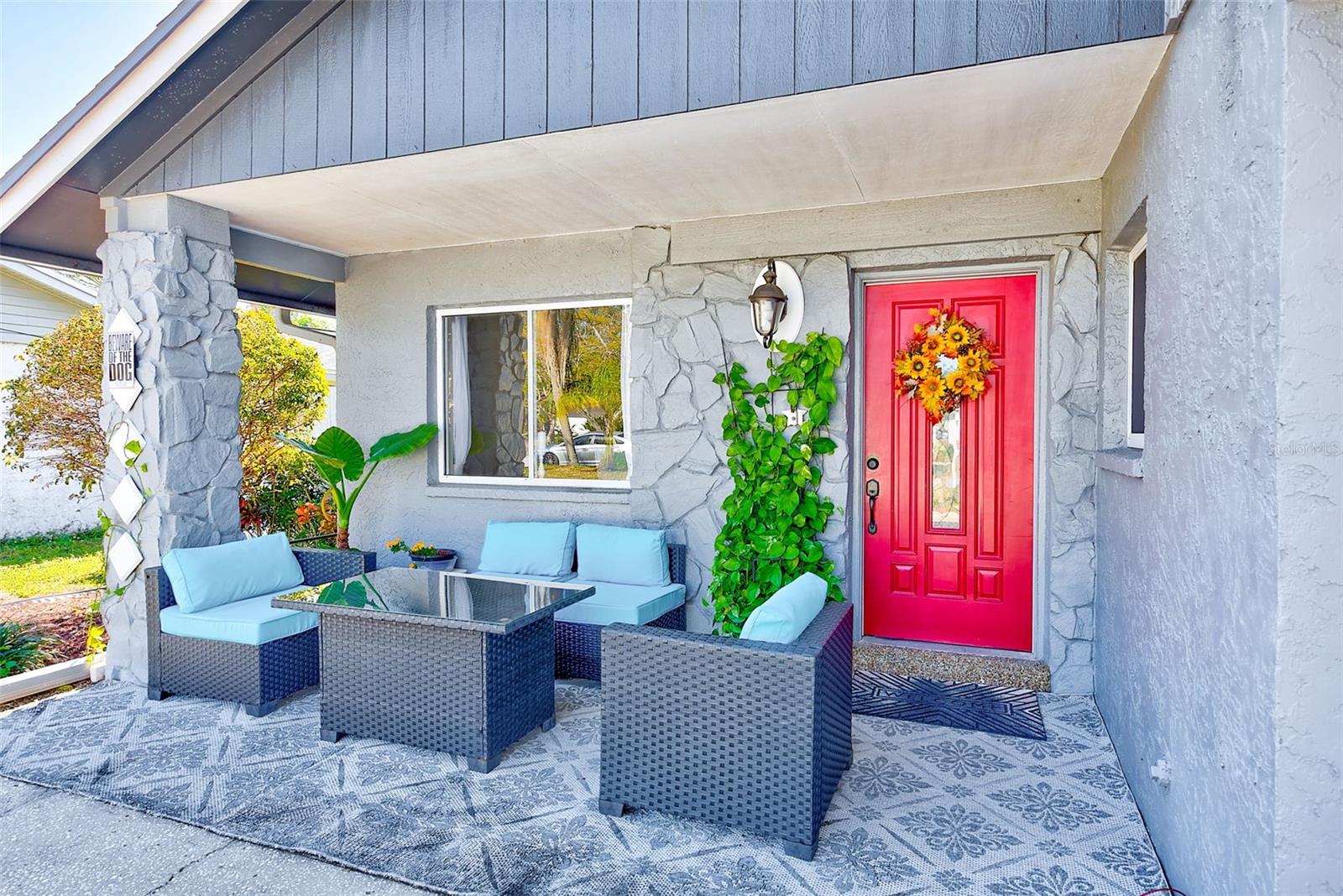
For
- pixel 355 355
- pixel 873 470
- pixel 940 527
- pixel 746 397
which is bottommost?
pixel 940 527

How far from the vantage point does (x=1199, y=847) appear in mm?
1973

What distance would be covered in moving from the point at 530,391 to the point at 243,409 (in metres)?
3.29

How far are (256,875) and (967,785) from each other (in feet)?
8.20

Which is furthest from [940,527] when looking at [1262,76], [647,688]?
[1262,76]

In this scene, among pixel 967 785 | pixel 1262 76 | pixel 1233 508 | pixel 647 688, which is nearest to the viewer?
pixel 1262 76

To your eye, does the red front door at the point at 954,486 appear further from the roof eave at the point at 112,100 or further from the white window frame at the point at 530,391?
the roof eave at the point at 112,100

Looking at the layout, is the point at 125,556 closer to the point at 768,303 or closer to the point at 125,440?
the point at 125,440

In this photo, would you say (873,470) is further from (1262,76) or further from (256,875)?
(256,875)

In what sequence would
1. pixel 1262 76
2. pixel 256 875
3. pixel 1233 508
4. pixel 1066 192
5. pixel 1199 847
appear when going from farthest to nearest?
pixel 1066 192
pixel 256 875
pixel 1199 847
pixel 1233 508
pixel 1262 76

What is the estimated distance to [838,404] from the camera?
13.8 feet

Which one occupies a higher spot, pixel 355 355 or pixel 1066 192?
pixel 1066 192

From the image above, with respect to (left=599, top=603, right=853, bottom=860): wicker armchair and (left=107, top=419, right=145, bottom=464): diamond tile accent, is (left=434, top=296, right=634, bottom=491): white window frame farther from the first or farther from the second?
(left=599, top=603, right=853, bottom=860): wicker armchair

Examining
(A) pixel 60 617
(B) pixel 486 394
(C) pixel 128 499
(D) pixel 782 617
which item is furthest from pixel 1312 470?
(A) pixel 60 617

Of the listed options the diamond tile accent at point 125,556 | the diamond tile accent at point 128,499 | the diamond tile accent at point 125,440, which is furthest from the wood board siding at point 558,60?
the diamond tile accent at point 125,556
